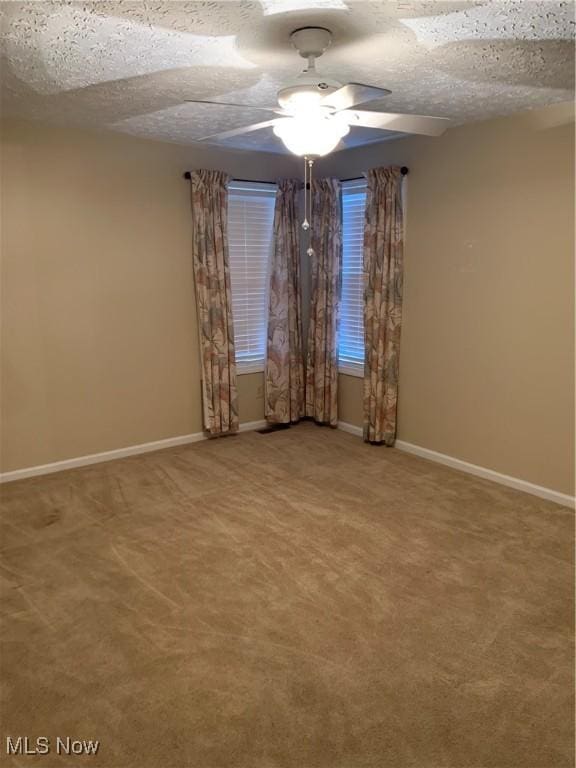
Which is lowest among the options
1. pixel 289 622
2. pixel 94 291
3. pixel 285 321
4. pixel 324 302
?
pixel 289 622

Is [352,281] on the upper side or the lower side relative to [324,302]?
upper

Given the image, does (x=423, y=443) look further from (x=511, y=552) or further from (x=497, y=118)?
(x=497, y=118)

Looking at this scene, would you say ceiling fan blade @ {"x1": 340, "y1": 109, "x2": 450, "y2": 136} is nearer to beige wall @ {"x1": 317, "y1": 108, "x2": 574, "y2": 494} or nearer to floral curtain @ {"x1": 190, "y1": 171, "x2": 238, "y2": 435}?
beige wall @ {"x1": 317, "y1": 108, "x2": 574, "y2": 494}

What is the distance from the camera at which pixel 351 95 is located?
7.00ft

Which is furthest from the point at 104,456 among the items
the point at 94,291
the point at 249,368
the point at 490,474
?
the point at 490,474

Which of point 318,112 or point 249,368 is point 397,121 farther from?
point 249,368

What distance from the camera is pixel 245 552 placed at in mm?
3184

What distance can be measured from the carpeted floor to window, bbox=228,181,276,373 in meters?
1.61

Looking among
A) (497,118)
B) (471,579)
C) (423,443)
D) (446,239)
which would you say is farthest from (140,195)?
(471,579)

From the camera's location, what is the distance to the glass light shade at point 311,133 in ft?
7.70

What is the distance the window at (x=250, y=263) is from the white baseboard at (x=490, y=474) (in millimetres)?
1617

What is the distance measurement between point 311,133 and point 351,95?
0.27 meters

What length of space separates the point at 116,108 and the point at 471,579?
133 inches

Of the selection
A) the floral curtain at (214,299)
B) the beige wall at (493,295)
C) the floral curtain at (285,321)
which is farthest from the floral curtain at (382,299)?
the floral curtain at (214,299)
